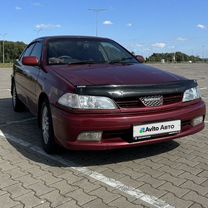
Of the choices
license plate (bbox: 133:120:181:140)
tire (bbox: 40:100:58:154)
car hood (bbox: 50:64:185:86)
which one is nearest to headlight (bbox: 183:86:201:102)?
car hood (bbox: 50:64:185:86)

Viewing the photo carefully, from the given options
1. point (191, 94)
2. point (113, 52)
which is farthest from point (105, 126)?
point (113, 52)

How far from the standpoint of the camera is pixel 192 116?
4449 mm

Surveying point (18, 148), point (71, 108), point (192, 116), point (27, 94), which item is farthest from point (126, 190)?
point (27, 94)

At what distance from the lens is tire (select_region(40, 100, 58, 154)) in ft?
15.1

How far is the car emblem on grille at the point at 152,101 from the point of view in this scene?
4.07 m

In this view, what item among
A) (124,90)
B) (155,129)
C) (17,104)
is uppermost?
(124,90)

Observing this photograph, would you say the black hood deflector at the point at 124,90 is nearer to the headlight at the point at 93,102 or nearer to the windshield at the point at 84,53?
the headlight at the point at 93,102

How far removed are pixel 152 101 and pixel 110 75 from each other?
2.09ft

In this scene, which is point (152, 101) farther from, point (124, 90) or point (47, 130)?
point (47, 130)

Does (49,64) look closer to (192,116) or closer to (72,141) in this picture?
(72,141)

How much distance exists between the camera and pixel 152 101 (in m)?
4.12

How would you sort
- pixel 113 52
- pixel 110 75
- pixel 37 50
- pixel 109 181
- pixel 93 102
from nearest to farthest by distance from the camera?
pixel 109 181, pixel 93 102, pixel 110 75, pixel 113 52, pixel 37 50

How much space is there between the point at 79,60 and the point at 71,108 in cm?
152

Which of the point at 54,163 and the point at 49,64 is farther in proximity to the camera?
the point at 49,64
